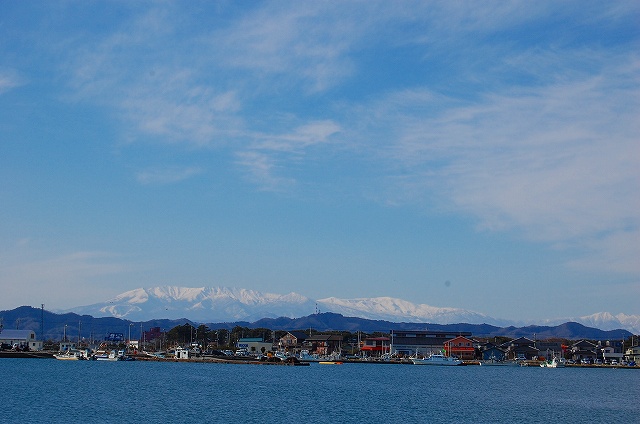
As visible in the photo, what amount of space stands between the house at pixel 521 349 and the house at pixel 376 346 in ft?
63.6

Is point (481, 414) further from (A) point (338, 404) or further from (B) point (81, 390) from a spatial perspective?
(B) point (81, 390)

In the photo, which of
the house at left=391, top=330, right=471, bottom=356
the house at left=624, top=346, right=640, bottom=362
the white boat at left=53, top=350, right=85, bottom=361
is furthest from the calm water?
the house at left=624, top=346, right=640, bottom=362

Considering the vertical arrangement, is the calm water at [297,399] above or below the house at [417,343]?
below

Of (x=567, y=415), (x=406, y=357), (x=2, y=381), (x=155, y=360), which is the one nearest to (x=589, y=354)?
(x=406, y=357)

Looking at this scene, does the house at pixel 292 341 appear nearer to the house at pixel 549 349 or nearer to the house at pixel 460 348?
the house at pixel 460 348

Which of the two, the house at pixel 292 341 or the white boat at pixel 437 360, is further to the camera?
the house at pixel 292 341

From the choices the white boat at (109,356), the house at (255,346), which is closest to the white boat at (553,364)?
the house at (255,346)

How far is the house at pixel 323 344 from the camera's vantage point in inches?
5304

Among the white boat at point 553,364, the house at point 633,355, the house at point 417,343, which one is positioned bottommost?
the white boat at point 553,364

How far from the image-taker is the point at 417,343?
125 m

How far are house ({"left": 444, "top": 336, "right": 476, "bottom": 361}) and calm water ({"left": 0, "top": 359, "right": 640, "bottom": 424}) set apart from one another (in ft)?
158

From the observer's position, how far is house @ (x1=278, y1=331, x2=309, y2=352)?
454 ft

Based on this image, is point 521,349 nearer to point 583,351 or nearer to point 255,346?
point 583,351

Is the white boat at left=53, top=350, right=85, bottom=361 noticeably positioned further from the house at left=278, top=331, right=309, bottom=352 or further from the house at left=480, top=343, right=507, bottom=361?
the house at left=480, top=343, right=507, bottom=361
